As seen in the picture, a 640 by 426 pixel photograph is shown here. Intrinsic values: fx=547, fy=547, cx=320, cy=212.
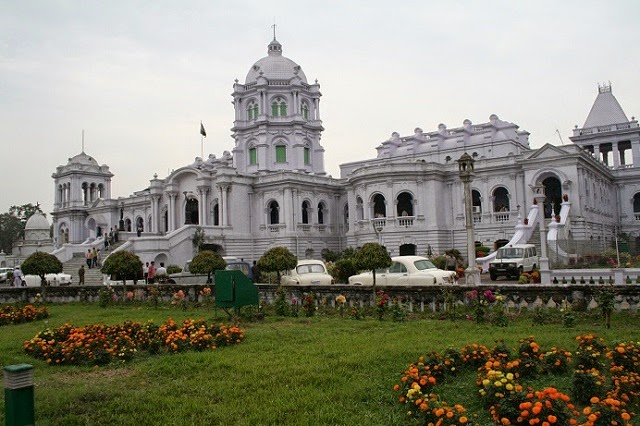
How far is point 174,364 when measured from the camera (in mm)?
9320

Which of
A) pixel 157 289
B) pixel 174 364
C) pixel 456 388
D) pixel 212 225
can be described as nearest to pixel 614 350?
pixel 456 388

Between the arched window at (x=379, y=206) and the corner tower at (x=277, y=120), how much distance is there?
389 inches

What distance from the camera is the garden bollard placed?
487 cm

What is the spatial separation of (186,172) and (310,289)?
35141mm

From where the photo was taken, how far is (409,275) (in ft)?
Result: 62.5

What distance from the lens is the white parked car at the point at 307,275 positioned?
2183 centimetres

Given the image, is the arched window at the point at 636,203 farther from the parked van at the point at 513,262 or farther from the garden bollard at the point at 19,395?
the garden bollard at the point at 19,395

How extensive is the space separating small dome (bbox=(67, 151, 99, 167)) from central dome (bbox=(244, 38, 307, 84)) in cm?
2568

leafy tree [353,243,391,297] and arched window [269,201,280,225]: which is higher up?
arched window [269,201,280,225]

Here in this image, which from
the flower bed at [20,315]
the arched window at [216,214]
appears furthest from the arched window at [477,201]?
the flower bed at [20,315]

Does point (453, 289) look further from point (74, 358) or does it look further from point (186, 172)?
point (186, 172)

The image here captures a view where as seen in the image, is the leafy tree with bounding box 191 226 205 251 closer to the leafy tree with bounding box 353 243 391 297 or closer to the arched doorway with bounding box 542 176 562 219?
the arched doorway with bounding box 542 176 562 219

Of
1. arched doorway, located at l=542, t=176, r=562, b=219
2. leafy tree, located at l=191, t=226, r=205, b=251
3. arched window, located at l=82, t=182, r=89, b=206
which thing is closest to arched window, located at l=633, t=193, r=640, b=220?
arched doorway, located at l=542, t=176, r=562, b=219

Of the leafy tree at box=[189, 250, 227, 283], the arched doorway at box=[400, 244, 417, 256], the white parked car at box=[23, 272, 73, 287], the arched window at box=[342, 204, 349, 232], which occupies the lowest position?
the white parked car at box=[23, 272, 73, 287]
